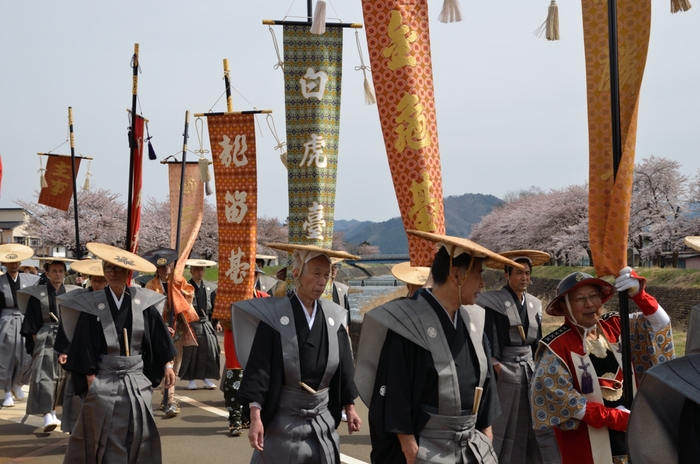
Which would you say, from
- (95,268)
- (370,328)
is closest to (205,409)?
(95,268)

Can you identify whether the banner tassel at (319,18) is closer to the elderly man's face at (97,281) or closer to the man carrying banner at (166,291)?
the elderly man's face at (97,281)

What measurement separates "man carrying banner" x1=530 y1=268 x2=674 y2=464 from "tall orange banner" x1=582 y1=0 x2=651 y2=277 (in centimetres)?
31

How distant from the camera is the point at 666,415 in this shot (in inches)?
116

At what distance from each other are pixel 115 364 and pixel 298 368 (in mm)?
2184

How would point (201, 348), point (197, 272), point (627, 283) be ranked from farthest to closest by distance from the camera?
point (197, 272) < point (201, 348) < point (627, 283)

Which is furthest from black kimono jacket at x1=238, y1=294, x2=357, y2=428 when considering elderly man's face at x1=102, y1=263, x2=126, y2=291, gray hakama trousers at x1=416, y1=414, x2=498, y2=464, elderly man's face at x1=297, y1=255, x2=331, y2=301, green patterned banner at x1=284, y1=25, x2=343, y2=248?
green patterned banner at x1=284, y1=25, x2=343, y2=248

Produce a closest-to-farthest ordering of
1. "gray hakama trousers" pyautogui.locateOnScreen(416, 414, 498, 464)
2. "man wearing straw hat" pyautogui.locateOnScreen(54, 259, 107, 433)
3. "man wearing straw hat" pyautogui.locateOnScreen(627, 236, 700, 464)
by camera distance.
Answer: "man wearing straw hat" pyautogui.locateOnScreen(627, 236, 700, 464) < "gray hakama trousers" pyautogui.locateOnScreen(416, 414, 498, 464) < "man wearing straw hat" pyautogui.locateOnScreen(54, 259, 107, 433)

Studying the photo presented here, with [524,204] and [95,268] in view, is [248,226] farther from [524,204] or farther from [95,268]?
[524,204]

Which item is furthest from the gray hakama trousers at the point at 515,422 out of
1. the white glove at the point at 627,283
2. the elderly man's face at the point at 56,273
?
the elderly man's face at the point at 56,273

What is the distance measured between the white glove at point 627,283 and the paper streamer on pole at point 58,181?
12267 mm

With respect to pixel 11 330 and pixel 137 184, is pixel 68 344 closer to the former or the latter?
pixel 137 184

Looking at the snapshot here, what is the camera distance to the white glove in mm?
4484

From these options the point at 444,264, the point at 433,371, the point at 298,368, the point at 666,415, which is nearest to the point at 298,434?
the point at 298,368

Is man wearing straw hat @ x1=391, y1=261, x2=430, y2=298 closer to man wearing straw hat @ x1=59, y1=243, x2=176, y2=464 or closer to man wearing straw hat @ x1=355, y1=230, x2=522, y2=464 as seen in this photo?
man wearing straw hat @ x1=355, y1=230, x2=522, y2=464
